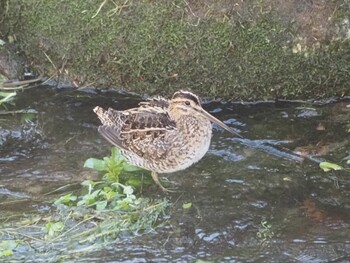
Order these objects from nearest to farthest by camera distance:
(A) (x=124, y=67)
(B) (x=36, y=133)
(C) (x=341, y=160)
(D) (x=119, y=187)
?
(D) (x=119, y=187) < (C) (x=341, y=160) < (B) (x=36, y=133) < (A) (x=124, y=67)

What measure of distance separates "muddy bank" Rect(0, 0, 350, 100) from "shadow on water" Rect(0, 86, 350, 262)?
0.19 m

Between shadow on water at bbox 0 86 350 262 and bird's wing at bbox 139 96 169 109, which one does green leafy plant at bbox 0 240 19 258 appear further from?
bird's wing at bbox 139 96 169 109

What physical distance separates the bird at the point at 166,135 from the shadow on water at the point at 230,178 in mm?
242

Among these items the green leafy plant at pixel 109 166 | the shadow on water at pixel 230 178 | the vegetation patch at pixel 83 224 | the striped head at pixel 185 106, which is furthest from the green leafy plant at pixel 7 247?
the striped head at pixel 185 106

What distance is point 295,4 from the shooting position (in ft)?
22.5

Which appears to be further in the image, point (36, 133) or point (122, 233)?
point (36, 133)

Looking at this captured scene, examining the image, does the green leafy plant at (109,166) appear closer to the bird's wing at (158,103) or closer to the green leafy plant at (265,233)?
the bird's wing at (158,103)

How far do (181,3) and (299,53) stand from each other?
1119mm

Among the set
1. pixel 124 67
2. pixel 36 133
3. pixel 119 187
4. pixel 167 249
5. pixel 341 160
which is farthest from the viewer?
pixel 124 67

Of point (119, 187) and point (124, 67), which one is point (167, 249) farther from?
point (124, 67)

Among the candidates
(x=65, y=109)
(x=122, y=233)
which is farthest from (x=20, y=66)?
(x=122, y=233)

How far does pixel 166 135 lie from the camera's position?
5.79 meters

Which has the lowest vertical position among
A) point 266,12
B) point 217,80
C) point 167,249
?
point 167,249

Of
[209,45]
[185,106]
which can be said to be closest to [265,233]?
[185,106]
